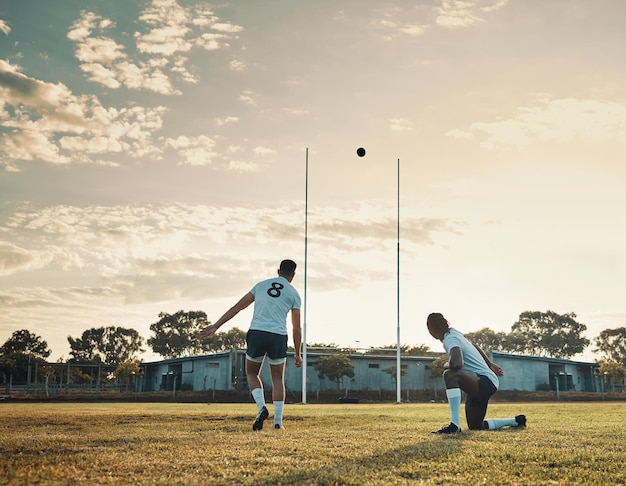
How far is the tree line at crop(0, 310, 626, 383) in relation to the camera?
331 ft

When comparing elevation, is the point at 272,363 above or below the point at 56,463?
above

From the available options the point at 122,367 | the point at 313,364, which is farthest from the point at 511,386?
the point at 122,367

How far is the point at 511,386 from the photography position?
2758 inches

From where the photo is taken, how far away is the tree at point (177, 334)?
100625 mm

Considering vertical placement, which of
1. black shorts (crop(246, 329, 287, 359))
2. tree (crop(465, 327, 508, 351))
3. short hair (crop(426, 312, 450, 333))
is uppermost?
tree (crop(465, 327, 508, 351))

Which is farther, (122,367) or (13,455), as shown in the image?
(122,367)

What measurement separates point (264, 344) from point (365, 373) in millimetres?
60503

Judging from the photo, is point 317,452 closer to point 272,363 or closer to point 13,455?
point 13,455

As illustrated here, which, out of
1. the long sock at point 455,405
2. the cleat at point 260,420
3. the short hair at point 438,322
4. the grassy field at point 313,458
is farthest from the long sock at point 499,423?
the cleat at point 260,420

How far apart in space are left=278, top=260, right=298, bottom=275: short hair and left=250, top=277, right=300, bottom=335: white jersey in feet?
0.40

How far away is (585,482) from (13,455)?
15.0 ft

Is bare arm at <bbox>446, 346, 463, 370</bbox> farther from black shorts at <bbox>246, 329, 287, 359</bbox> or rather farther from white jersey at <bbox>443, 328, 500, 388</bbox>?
black shorts at <bbox>246, 329, 287, 359</bbox>

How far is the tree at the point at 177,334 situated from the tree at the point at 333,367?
44665mm

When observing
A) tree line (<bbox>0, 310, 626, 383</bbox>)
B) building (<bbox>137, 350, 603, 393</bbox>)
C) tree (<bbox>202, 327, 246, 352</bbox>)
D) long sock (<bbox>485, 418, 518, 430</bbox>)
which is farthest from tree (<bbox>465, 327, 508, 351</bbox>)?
long sock (<bbox>485, 418, 518, 430</bbox>)
